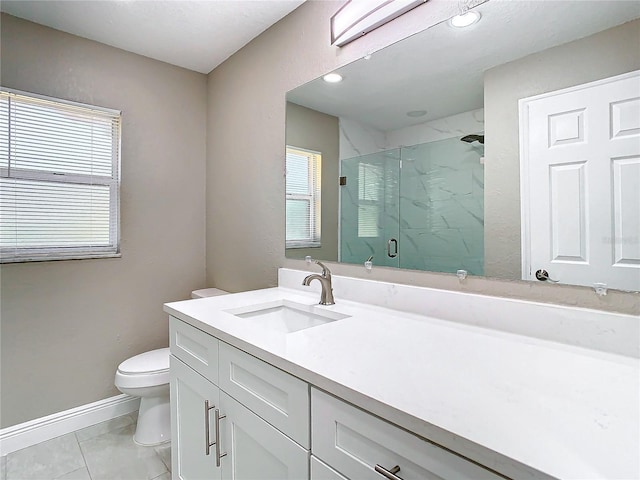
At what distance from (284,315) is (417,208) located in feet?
2.58

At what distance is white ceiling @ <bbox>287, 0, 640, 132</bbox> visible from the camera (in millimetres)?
954

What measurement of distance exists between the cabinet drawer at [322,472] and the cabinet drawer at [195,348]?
512 mm

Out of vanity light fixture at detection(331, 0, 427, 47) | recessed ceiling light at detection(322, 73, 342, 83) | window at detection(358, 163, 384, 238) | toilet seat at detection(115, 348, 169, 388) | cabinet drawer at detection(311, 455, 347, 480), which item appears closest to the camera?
cabinet drawer at detection(311, 455, 347, 480)

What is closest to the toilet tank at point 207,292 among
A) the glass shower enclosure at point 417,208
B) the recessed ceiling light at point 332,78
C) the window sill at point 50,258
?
the window sill at point 50,258

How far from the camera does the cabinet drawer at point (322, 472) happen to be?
0.74m

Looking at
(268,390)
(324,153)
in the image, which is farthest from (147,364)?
(324,153)

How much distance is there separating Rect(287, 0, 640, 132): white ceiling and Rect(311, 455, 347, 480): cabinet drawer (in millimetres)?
1161

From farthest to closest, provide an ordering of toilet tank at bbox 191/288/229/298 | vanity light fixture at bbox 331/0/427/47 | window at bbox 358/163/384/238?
toilet tank at bbox 191/288/229/298
window at bbox 358/163/384/238
vanity light fixture at bbox 331/0/427/47

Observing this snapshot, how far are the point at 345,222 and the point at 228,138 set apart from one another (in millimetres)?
1281

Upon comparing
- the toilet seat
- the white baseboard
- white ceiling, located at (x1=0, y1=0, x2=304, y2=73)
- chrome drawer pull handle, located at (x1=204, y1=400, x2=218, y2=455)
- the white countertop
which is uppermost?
white ceiling, located at (x1=0, y1=0, x2=304, y2=73)

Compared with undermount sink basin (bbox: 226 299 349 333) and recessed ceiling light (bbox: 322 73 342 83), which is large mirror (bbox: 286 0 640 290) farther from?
undermount sink basin (bbox: 226 299 349 333)

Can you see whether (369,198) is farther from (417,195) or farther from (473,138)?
(473,138)

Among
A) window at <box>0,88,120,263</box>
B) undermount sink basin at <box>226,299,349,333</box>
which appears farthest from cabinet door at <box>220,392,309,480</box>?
window at <box>0,88,120,263</box>

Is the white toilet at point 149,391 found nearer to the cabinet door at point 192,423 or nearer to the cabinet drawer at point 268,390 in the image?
the cabinet door at point 192,423
